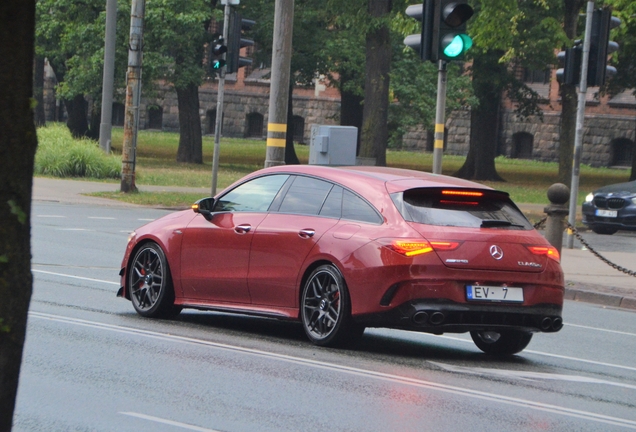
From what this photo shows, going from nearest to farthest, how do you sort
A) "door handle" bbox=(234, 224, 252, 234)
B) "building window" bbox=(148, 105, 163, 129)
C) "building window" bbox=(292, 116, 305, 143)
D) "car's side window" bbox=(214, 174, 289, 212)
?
"door handle" bbox=(234, 224, 252, 234), "car's side window" bbox=(214, 174, 289, 212), "building window" bbox=(292, 116, 305, 143), "building window" bbox=(148, 105, 163, 129)

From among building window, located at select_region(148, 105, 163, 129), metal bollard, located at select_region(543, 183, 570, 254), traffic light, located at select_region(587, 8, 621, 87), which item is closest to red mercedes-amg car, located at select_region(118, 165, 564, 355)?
metal bollard, located at select_region(543, 183, 570, 254)

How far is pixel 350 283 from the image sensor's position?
909cm

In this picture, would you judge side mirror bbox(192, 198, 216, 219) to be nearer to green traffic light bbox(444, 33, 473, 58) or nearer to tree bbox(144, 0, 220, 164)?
green traffic light bbox(444, 33, 473, 58)

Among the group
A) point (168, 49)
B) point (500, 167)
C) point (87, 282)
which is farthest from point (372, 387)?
point (500, 167)

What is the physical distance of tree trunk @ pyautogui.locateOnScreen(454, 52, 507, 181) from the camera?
4294cm

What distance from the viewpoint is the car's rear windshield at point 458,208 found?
925 cm

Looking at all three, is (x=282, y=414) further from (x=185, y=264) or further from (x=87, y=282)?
(x=87, y=282)

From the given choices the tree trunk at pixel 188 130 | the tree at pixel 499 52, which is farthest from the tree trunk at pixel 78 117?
the tree at pixel 499 52

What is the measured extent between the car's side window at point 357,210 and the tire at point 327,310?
0.46 meters

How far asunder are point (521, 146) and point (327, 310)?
168 ft

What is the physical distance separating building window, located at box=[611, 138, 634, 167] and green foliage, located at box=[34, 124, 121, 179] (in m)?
29.5

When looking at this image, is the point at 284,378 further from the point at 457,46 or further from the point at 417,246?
the point at 457,46

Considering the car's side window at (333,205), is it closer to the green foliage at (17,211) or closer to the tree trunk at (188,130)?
the green foliage at (17,211)

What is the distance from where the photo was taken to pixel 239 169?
42656 mm
